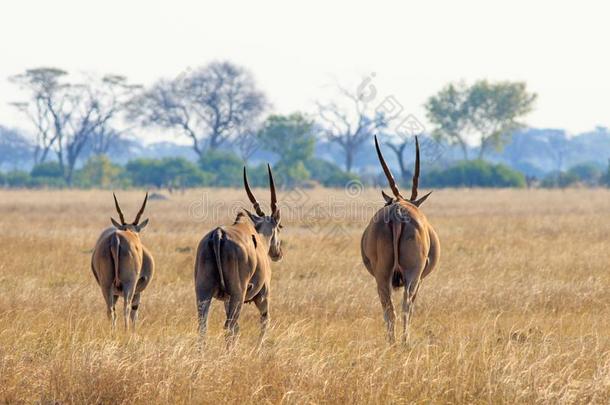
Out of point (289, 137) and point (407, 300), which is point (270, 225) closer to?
point (407, 300)

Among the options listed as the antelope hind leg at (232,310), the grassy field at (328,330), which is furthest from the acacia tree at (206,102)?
the antelope hind leg at (232,310)

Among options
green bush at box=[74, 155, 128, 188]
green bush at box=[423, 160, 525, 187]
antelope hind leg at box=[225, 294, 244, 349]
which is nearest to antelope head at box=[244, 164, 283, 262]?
antelope hind leg at box=[225, 294, 244, 349]

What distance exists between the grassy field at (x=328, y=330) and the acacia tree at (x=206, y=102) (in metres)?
57.3

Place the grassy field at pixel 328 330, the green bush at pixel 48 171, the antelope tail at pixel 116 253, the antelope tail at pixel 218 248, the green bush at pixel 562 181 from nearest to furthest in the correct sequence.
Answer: the grassy field at pixel 328 330 < the antelope tail at pixel 218 248 < the antelope tail at pixel 116 253 < the green bush at pixel 562 181 < the green bush at pixel 48 171

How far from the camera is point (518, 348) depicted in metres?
8.54

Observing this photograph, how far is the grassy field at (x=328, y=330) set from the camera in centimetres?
709

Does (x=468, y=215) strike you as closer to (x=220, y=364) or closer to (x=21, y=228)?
(x=21, y=228)

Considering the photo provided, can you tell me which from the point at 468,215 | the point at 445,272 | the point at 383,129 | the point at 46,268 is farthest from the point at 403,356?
the point at 383,129

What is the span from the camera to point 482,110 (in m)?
80.1

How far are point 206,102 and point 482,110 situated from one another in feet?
73.9

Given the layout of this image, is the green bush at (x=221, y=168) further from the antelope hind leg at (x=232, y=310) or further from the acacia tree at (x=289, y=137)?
the antelope hind leg at (x=232, y=310)

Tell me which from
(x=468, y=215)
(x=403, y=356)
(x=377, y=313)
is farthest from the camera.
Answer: (x=468, y=215)

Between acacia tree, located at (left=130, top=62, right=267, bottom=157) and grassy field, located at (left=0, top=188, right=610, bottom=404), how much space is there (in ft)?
188

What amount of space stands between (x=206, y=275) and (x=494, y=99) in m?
73.5
